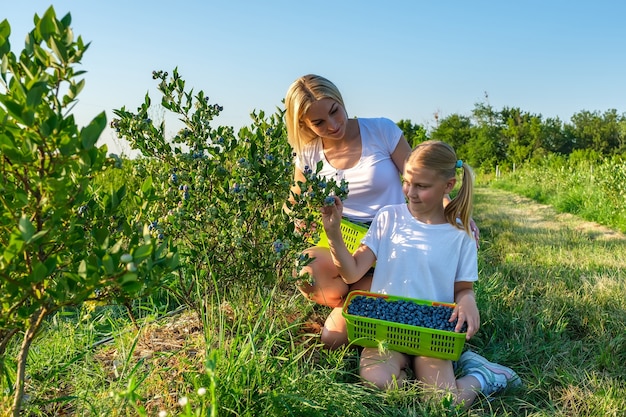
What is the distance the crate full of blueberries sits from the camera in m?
2.25

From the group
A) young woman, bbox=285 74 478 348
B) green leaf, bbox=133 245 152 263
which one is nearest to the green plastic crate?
young woman, bbox=285 74 478 348

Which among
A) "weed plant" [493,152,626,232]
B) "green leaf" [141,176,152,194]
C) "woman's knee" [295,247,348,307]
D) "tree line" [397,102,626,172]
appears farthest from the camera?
"tree line" [397,102,626,172]

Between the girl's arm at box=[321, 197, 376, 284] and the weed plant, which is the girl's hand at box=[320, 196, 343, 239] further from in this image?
the weed plant

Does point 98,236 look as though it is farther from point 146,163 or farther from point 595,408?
point 595,408

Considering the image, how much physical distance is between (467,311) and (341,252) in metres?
0.62

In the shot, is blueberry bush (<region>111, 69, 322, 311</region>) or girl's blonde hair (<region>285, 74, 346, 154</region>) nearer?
blueberry bush (<region>111, 69, 322, 311</region>)

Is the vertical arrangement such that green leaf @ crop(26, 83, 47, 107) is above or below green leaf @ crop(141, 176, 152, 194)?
above

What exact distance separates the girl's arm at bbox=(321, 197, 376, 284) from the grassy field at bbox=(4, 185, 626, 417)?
1.10 ft

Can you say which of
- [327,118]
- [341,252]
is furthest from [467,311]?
[327,118]

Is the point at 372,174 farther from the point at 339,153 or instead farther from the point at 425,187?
the point at 425,187

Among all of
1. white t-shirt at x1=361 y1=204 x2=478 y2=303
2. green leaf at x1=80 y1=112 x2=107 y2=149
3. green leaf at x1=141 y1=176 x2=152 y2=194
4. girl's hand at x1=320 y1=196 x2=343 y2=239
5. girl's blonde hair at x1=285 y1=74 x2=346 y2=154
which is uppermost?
girl's blonde hair at x1=285 y1=74 x2=346 y2=154

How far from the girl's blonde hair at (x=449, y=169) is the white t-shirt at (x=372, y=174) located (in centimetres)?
52

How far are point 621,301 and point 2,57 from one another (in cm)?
353

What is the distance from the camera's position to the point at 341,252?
8.24 feet
